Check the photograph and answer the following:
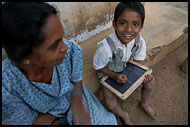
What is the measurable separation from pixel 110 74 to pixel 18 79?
97 centimetres

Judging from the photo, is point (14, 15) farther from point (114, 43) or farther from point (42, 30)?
point (114, 43)

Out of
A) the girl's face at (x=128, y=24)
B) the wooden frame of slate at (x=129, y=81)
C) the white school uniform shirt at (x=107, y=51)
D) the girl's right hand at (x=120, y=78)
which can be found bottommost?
the wooden frame of slate at (x=129, y=81)

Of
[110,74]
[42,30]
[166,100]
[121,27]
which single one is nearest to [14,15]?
[42,30]

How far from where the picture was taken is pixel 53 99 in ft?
3.76

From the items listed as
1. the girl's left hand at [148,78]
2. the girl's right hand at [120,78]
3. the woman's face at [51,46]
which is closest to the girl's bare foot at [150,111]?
the girl's left hand at [148,78]

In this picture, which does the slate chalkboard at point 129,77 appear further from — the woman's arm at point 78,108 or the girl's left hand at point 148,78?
the woman's arm at point 78,108

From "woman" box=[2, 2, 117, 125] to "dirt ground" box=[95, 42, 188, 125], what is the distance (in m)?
0.82

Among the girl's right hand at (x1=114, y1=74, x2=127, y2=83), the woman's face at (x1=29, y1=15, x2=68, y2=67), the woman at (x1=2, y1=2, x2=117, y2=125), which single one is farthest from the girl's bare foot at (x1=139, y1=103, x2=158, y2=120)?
the woman's face at (x1=29, y1=15, x2=68, y2=67)

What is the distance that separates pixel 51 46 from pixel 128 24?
90 cm

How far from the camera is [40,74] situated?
103cm

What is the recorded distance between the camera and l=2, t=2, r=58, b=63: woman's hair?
66 centimetres

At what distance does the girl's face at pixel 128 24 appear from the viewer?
138 centimetres

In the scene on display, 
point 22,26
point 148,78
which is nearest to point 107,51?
point 148,78

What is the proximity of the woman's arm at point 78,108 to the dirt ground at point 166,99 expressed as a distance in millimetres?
819
